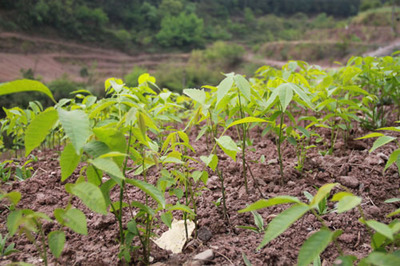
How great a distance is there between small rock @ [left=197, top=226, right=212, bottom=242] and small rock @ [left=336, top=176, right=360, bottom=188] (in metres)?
0.55

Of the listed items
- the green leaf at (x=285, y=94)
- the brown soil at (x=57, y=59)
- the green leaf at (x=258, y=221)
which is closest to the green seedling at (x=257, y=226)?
the green leaf at (x=258, y=221)

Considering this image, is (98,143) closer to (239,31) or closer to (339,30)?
(239,31)

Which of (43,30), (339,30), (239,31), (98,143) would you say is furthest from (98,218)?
(339,30)

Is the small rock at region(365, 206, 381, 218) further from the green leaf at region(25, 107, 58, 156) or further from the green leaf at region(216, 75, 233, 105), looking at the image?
the green leaf at region(25, 107, 58, 156)

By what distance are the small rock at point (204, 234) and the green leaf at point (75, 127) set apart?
48cm

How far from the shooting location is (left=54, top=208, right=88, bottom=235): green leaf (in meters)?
0.50

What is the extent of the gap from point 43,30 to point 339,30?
1276 cm

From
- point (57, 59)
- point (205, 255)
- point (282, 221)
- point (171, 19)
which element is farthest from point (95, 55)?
point (282, 221)

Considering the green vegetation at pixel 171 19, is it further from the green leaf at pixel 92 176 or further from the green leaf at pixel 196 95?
the green leaf at pixel 92 176

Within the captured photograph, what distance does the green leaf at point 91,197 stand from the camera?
1.45 feet

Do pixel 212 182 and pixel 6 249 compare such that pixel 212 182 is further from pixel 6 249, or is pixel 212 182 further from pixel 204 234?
pixel 6 249

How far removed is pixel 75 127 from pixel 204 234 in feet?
1.67

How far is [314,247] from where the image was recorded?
1.36ft

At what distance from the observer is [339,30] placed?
12.7 metres
